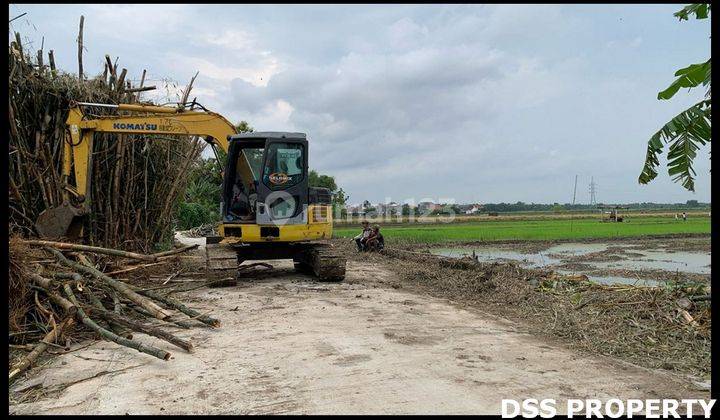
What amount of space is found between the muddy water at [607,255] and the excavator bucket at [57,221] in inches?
364

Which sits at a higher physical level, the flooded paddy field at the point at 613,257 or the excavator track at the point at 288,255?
the excavator track at the point at 288,255

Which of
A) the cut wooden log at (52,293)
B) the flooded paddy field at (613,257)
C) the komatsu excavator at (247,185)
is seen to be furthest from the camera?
the flooded paddy field at (613,257)

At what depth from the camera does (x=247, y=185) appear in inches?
445

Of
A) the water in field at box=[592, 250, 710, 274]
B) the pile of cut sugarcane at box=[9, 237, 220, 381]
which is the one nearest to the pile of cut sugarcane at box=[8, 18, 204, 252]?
the pile of cut sugarcane at box=[9, 237, 220, 381]

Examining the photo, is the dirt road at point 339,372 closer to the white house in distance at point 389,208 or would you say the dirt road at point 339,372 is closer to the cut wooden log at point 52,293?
the cut wooden log at point 52,293

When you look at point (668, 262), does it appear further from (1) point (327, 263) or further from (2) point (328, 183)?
(2) point (328, 183)

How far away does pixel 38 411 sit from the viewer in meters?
4.09

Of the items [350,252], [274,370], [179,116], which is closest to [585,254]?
[350,252]

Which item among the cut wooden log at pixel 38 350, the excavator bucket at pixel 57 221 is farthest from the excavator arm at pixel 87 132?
the cut wooden log at pixel 38 350

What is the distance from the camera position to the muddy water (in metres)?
16.2

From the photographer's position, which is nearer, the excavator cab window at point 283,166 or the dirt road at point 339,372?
the dirt road at point 339,372

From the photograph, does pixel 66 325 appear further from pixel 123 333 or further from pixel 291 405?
pixel 291 405

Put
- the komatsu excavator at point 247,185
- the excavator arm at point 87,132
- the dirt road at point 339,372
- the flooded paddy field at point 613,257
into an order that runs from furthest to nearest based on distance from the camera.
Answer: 1. the flooded paddy field at point 613,257
2. the komatsu excavator at point 247,185
3. the excavator arm at point 87,132
4. the dirt road at point 339,372

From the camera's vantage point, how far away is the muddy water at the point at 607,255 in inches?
639
